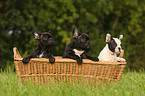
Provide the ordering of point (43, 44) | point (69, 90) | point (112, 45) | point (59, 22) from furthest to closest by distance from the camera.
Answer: point (59, 22) → point (112, 45) → point (43, 44) → point (69, 90)

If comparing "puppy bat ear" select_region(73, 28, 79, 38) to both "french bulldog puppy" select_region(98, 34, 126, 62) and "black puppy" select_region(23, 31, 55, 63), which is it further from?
"french bulldog puppy" select_region(98, 34, 126, 62)

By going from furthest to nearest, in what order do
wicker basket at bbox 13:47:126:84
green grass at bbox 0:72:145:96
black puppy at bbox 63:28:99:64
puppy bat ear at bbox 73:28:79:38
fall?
puppy bat ear at bbox 73:28:79:38 < black puppy at bbox 63:28:99:64 < wicker basket at bbox 13:47:126:84 < green grass at bbox 0:72:145:96

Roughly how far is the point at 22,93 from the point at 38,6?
11.1m

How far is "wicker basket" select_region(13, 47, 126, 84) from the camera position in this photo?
421 cm

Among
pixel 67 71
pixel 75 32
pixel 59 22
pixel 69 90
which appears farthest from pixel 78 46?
pixel 59 22

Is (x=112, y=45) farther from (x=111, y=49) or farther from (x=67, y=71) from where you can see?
(x=67, y=71)

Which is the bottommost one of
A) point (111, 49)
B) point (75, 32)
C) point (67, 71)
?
point (67, 71)

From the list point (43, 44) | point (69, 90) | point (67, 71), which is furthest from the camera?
point (43, 44)

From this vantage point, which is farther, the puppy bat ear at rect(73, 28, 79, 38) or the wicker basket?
the puppy bat ear at rect(73, 28, 79, 38)

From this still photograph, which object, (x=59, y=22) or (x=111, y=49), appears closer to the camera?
(x=111, y=49)

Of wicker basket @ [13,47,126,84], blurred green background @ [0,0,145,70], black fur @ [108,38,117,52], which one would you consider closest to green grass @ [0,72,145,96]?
wicker basket @ [13,47,126,84]

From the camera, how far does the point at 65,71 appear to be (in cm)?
426

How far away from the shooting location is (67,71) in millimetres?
4258

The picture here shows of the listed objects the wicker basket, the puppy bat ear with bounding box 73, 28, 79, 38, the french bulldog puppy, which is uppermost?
the puppy bat ear with bounding box 73, 28, 79, 38
